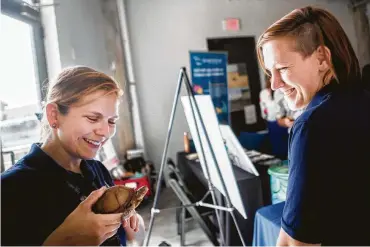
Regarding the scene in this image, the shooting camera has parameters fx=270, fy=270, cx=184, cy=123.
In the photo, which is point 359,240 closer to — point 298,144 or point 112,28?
point 298,144

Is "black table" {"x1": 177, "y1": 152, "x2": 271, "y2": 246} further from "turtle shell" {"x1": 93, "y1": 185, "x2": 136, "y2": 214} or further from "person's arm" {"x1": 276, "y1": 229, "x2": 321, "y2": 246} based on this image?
"turtle shell" {"x1": 93, "y1": 185, "x2": 136, "y2": 214}

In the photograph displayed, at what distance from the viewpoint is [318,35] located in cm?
58

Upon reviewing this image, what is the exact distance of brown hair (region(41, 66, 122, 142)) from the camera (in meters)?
0.49

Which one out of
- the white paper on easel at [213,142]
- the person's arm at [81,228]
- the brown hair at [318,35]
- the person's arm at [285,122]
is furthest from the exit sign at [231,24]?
the person's arm at [81,228]

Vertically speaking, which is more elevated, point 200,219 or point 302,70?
point 302,70

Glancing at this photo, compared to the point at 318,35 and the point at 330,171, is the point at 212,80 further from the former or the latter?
the point at 330,171

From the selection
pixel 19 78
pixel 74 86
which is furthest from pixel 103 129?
pixel 19 78

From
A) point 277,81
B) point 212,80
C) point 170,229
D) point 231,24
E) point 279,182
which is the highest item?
point 231,24

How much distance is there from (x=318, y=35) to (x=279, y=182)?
99cm

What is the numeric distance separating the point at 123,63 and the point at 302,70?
93 centimetres

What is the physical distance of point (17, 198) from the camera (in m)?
0.43

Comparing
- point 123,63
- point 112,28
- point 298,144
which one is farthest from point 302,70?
point 112,28

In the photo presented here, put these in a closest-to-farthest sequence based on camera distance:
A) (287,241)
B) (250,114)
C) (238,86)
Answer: (287,241), (238,86), (250,114)

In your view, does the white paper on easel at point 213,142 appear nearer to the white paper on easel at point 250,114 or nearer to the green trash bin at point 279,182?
the green trash bin at point 279,182
